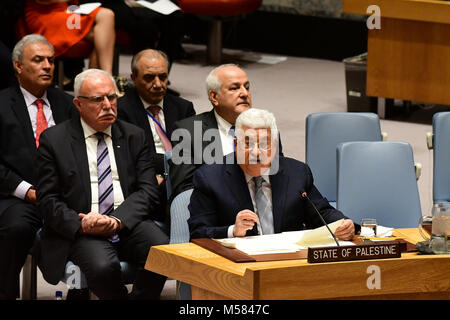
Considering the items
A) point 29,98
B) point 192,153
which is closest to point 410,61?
point 192,153

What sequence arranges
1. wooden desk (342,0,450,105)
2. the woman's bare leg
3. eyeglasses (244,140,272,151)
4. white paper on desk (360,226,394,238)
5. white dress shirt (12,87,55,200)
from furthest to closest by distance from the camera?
wooden desk (342,0,450,105) < the woman's bare leg < white dress shirt (12,87,55,200) < eyeglasses (244,140,272,151) < white paper on desk (360,226,394,238)

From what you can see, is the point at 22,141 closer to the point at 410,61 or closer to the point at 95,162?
the point at 95,162

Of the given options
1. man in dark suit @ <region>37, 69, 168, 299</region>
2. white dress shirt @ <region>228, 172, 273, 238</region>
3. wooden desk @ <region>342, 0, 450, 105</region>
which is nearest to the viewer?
white dress shirt @ <region>228, 172, 273, 238</region>

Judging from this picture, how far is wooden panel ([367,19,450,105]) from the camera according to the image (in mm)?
7422

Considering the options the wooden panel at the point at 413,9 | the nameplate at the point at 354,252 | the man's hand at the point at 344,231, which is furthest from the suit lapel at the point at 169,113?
the wooden panel at the point at 413,9

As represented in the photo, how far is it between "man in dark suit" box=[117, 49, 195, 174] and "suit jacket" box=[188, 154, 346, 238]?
1.24 m

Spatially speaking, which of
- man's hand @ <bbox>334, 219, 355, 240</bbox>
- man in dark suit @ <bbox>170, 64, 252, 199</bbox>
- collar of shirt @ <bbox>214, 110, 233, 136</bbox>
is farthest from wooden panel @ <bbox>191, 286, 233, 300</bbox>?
collar of shirt @ <bbox>214, 110, 233, 136</bbox>

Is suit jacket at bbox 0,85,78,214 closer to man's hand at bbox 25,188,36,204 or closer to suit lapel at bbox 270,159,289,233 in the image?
man's hand at bbox 25,188,36,204

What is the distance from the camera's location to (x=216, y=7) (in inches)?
352

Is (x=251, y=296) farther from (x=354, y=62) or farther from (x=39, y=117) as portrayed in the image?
(x=354, y=62)

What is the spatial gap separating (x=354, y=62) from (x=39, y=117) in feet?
12.2

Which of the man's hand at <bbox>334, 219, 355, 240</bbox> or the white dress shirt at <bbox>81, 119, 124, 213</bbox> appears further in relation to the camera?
the white dress shirt at <bbox>81, 119, 124, 213</bbox>

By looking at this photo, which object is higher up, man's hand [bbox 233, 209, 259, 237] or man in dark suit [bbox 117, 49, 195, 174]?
man in dark suit [bbox 117, 49, 195, 174]

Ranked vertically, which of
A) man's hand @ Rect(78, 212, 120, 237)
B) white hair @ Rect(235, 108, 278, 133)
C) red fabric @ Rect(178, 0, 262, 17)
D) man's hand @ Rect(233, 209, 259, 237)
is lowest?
man's hand @ Rect(78, 212, 120, 237)
